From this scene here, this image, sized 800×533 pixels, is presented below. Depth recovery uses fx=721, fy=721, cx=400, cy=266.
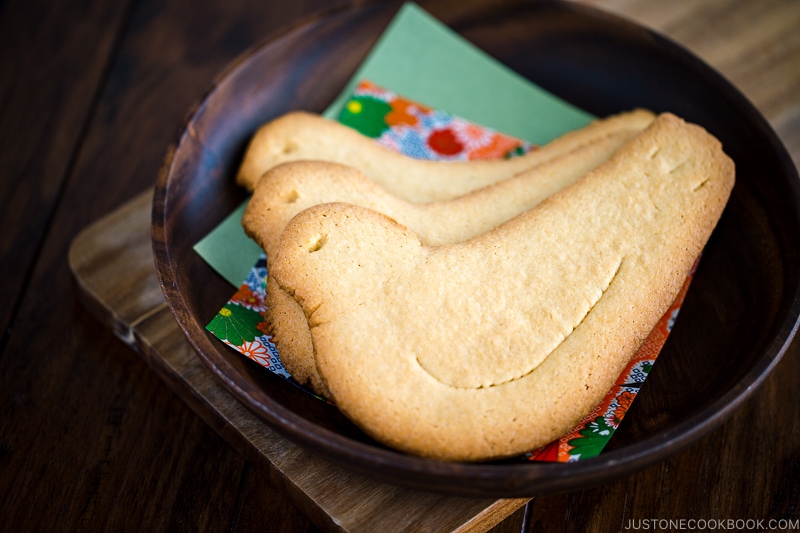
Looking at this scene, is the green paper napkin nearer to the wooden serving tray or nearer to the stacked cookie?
the stacked cookie

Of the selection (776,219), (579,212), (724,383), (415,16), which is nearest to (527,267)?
(579,212)

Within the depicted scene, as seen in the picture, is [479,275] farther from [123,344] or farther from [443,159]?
[123,344]

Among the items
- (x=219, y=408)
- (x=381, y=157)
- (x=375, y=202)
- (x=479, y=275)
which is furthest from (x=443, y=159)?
(x=219, y=408)

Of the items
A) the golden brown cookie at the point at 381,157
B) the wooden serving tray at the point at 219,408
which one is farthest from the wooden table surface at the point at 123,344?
the golden brown cookie at the point at 381,157

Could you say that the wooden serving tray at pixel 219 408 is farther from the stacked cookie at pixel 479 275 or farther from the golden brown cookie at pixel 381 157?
the golden brown cookie at pixel 381 157

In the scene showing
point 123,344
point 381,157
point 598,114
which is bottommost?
point 123,344

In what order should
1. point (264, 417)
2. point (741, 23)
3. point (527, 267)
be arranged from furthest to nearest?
point (741, 23)
point (527, 267)
point (264, 417)

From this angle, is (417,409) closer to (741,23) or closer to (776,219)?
(776,219)
